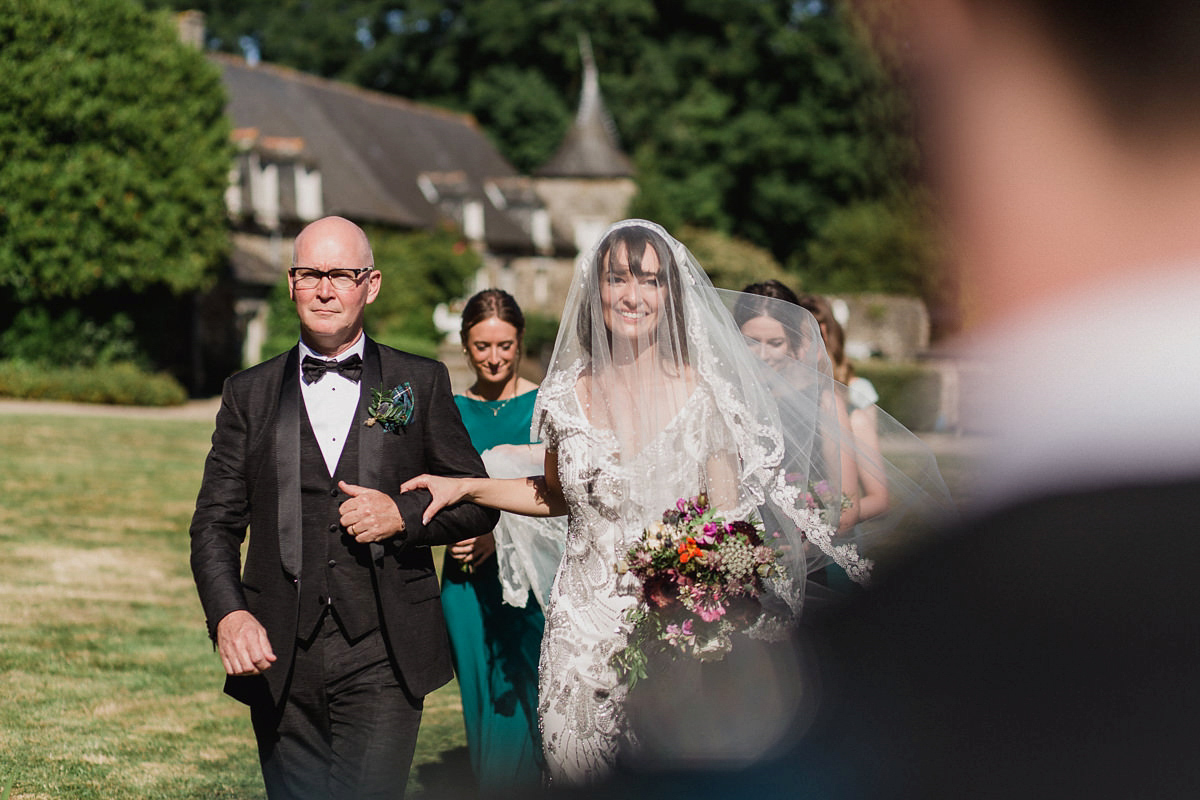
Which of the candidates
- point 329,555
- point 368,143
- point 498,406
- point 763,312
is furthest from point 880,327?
point 329,555

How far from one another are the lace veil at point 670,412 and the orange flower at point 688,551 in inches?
10.8

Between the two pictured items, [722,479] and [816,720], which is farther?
[722,479]

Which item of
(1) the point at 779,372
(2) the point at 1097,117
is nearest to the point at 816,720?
(2) the point at 1097,117

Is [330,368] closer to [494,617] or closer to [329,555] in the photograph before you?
[329,555]

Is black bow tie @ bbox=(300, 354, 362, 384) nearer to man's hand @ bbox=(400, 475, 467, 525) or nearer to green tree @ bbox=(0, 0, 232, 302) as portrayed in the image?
man's hand @ bbox=(400, 475, 467, 525)

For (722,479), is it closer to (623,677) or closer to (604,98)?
(623,677)

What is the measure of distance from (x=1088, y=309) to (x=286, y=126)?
41.7 metres

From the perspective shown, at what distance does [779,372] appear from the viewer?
4.81 metres

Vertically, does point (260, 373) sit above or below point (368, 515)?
above

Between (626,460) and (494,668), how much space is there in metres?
1.99

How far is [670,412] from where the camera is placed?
4.16 m

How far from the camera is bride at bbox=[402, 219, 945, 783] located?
4074 mm

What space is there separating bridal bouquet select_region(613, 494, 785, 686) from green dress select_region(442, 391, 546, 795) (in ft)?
5.81

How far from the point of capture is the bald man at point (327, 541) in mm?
3822
